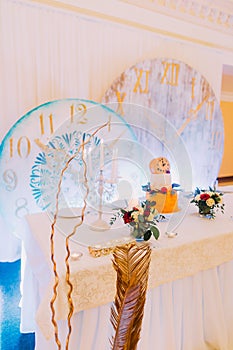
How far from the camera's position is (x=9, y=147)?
2.21 m

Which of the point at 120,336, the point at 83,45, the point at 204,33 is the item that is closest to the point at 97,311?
the point at 120,336

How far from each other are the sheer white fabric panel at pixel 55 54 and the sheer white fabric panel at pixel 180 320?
5.34ft

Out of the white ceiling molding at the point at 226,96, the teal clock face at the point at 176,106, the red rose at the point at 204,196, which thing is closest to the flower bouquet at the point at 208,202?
the red rose at the point at 204,196

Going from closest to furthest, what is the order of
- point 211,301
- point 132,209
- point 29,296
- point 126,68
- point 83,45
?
point 132,209 < point 211,301 < point 29,296 < point 83,45 < point 126,68

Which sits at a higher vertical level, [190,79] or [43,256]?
[190,79]

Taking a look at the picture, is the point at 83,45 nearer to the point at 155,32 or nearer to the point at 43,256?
the point at 155,32

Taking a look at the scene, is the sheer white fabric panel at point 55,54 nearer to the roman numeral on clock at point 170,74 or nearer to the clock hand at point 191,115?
the roman numeral on clock at point 170,74

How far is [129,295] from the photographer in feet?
2.66

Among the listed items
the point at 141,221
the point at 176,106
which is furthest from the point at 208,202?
the point at 176,106

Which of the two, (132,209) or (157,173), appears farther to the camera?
(157,173)

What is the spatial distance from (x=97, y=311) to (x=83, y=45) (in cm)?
243

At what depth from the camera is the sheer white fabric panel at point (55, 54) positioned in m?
2.21

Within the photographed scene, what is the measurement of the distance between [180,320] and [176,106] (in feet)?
8.26

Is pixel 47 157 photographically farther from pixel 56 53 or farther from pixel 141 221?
pixel 141 221
